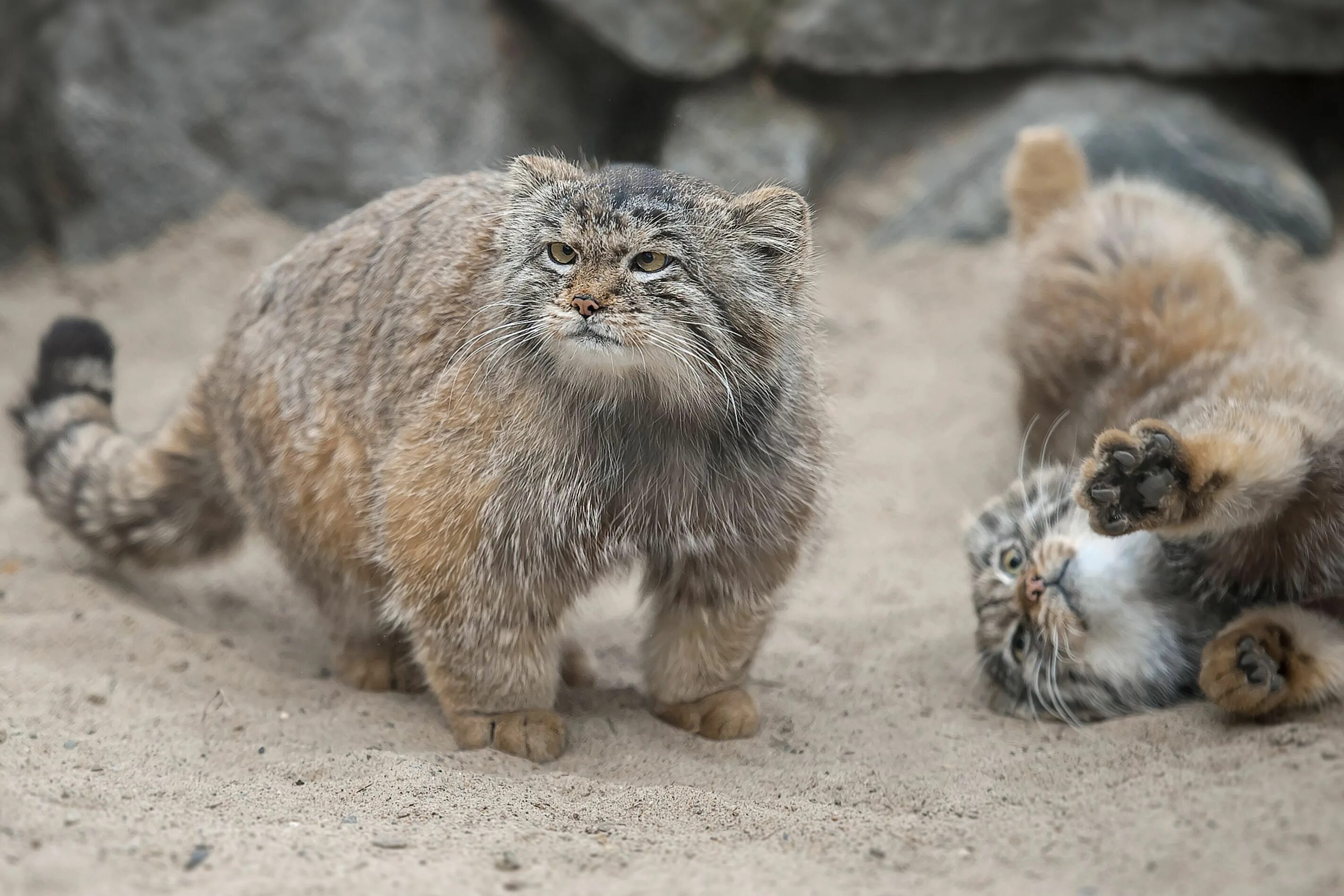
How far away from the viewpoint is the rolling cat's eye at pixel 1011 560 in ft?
16.1

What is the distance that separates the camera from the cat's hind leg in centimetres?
393

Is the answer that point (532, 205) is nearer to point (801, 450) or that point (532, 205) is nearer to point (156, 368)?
point (801, 450)

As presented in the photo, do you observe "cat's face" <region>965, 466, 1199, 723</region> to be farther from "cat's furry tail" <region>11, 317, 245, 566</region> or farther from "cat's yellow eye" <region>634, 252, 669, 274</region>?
"cat's furry tail" <region>11, 317, 245, 566</region>

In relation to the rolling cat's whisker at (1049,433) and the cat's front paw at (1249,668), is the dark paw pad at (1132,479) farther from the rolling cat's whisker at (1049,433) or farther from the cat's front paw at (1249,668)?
the rolling cat's whisker at (1049,433)

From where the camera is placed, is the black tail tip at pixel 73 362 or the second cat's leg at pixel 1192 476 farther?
the black tail tip at pixel 73 362

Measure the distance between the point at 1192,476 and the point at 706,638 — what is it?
5.18 feet

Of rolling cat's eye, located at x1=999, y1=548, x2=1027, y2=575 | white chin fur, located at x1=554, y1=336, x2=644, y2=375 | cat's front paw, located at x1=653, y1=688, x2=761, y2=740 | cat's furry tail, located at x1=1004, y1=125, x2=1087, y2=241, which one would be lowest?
cat's front paw, located at x1=653, y1=688, x2=761, y2=740

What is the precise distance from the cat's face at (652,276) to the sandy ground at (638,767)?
90 centimetres

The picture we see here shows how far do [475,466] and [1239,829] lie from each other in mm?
2294

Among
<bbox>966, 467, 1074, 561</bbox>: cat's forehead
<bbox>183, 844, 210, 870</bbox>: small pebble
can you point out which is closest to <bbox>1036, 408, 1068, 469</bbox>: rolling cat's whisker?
<bbox>966, 467, 1074, 561</bbox>: cat's forehead

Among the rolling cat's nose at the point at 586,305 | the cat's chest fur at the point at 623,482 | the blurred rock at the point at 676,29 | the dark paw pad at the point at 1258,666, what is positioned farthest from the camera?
the blurred rock at the point at 676,29

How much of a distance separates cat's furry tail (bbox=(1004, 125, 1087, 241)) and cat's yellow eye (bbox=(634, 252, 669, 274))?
3.42m

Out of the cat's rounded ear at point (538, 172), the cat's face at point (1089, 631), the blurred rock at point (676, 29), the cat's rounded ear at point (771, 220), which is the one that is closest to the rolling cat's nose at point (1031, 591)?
the cat's face at point (1089, 631)

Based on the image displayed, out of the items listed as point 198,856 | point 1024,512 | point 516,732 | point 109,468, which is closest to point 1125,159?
point 1024,512
